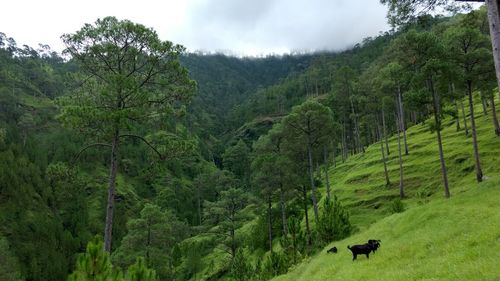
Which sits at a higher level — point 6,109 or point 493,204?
point 6,109

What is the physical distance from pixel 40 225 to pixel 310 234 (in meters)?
75.4

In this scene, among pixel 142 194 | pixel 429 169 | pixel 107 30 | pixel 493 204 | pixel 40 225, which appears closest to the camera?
pixel 493 204

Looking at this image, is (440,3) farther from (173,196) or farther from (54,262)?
(173,196)

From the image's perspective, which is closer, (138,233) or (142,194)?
(138,233)

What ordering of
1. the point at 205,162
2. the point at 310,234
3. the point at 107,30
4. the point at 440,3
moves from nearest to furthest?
1. the point at 440,3
2. the point at 107,30
3. the point at 310,234
4. the point at 205,162

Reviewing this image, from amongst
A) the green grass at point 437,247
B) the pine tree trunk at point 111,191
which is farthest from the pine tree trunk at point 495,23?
the pine tree trunk at point 111,191

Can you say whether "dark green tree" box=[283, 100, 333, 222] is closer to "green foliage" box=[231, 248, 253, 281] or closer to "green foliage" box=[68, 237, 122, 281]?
"green foliage" box=[231, 248, 253, 281]

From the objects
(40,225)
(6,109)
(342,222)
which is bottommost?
(40,225)

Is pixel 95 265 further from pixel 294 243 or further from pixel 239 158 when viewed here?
pixel 239 158

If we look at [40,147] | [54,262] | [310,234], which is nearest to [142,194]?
[40,147]

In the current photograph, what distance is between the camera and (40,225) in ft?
299

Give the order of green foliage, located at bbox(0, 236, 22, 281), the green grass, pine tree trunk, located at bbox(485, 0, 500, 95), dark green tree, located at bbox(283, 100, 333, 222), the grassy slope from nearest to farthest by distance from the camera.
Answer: the green grass → the grassy slope → pine tree trunk, located at bbox(485, 0, 500, 95) → dark green tree, located at bbox(283, 100, 333, 222) → green foliage, located at bbox(0, 236, 22, 281)

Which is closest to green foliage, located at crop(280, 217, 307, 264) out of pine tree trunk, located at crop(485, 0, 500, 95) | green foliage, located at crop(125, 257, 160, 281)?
green foliage, located at crop(125, 257, 160, 281)

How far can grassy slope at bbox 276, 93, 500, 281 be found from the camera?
1240 centimetres
